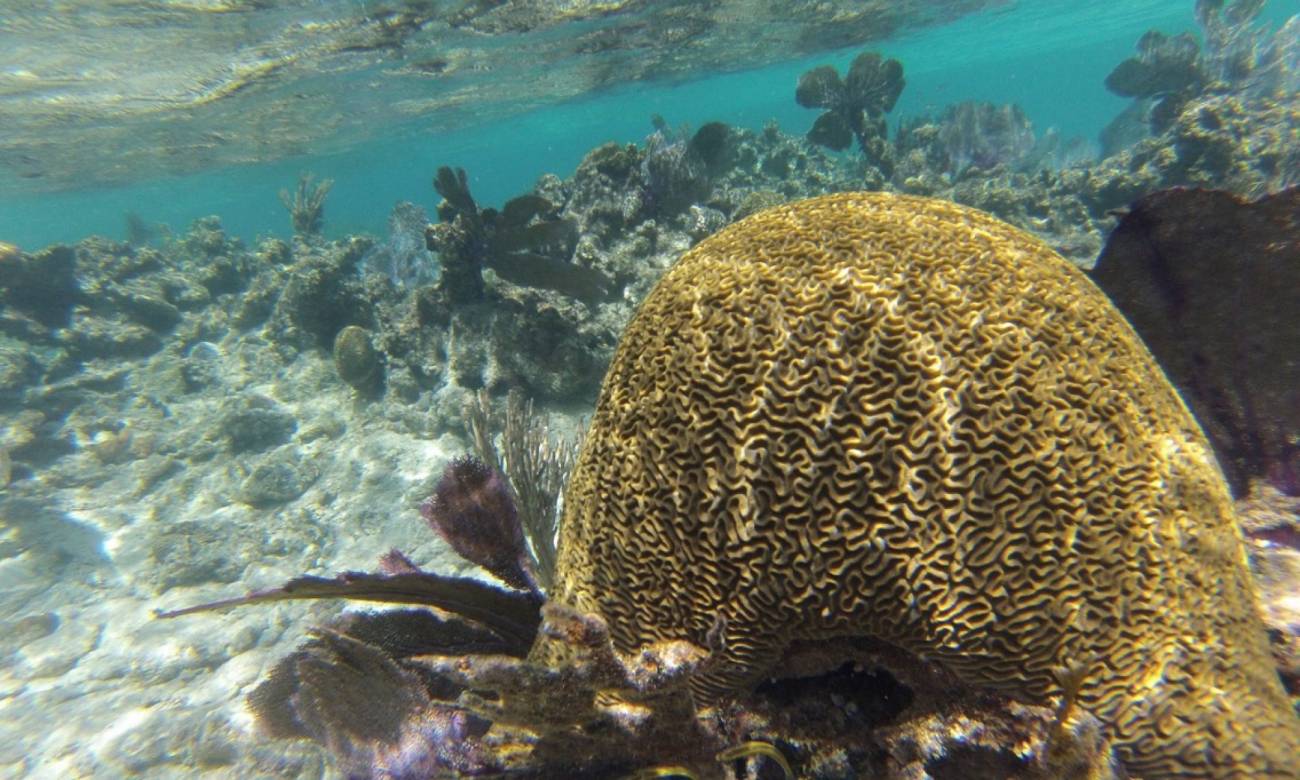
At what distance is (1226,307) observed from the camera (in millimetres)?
3037

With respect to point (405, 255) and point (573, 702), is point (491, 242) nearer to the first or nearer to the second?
point (405, 255)

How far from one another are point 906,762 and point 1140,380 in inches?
56.9

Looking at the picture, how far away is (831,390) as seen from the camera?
77.0 inches

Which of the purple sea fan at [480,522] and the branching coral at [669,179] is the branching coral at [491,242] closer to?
the branching coral at [669,179]

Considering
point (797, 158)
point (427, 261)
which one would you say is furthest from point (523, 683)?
point (797, 158)

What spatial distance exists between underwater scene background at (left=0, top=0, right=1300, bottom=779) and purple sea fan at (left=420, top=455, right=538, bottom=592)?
2 cm

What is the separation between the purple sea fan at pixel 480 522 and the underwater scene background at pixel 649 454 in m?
0.02

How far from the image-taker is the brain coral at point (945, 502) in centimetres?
173

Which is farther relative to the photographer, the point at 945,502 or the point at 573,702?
the point at 945,502

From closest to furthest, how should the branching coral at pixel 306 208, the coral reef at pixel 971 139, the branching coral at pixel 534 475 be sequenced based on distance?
the branching coral at pixel 534 475 → the coral reef at pixel 971 139 → the branching coral at pixel 306 208

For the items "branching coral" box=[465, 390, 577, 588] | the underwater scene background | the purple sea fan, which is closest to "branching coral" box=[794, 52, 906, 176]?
the underwater scene background

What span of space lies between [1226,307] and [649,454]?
9.95 feet

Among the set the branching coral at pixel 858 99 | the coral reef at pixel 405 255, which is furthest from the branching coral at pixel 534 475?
the branching coral at pixel 858 99

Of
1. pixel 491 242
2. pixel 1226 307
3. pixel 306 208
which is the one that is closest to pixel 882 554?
pixel 1226 307
